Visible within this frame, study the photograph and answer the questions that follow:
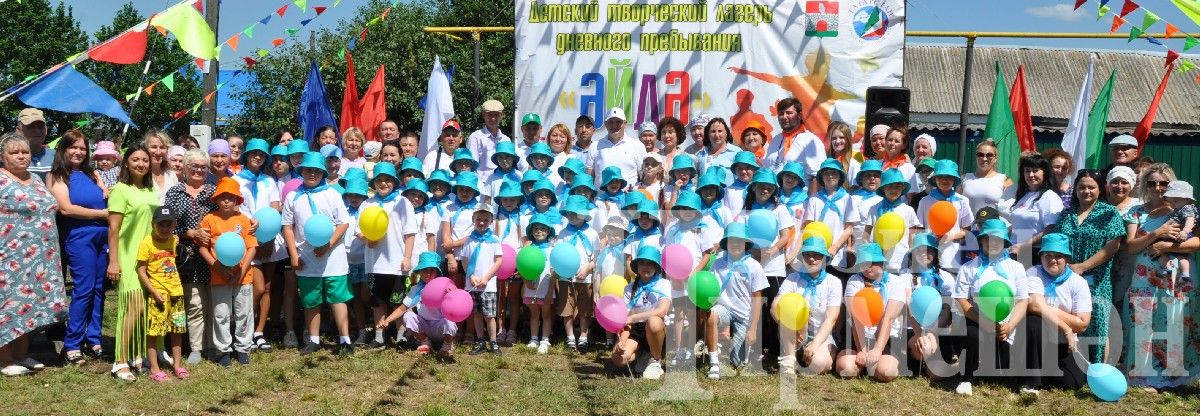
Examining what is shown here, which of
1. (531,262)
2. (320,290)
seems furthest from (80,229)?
(531,262)

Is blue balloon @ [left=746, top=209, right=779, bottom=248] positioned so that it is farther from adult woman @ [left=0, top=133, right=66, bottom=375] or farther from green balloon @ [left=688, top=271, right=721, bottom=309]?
adult woman @ [left=0, top=133, right=66, bottom=375]

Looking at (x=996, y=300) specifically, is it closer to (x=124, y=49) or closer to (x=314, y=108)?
(x=124, y=49)

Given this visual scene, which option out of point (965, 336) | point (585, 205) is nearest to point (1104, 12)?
point (965, 336)

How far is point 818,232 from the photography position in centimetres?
659

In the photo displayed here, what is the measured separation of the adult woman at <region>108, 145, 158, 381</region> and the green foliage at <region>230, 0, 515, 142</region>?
48.2 ft

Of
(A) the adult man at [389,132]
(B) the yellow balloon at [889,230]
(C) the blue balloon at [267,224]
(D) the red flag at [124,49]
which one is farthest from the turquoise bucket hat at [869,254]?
(D) the red flag at [124,49]

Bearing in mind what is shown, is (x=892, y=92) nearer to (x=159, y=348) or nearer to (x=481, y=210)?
(x=481, y=210)

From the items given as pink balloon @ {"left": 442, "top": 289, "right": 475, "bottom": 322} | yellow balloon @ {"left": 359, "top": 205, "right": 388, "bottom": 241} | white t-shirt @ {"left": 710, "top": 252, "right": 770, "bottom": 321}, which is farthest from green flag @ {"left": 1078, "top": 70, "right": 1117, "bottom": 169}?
yellow balloon @ {"left": 359, "top": 205, "right": 388, "bottom": 241}

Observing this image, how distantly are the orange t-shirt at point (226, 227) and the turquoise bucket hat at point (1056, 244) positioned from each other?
4794 mm

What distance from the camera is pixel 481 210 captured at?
6.95 metres

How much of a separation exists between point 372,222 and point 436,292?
0.68m

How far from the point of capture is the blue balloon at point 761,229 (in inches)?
259

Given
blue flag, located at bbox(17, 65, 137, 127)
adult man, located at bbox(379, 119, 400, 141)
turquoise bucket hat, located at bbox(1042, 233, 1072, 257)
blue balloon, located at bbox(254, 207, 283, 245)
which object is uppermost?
blue flag, located at bbox(17, 65, 137, 127)

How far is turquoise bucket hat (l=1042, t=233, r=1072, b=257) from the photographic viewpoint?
237 inches
